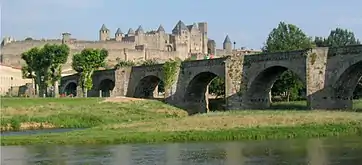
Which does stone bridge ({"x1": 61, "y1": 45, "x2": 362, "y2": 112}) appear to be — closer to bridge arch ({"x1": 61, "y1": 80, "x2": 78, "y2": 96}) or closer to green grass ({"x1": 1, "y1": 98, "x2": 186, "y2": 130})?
green grass ({"x1": 1, "y1": 98, "x2": 186, "y2": 130})

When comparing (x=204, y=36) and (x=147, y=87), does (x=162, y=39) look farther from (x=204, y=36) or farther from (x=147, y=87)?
(x=147, y=87)

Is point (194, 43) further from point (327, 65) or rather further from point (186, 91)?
point (327, 65)

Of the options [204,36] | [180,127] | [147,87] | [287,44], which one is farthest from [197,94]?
[204,36]

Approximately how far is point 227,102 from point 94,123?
53.5 ft

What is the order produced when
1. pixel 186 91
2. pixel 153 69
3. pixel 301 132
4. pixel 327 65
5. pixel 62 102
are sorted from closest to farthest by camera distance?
pixel 301 132 < pixel 327 65 < pixel 62 102 < pixel 186 91 < pixel 153 69

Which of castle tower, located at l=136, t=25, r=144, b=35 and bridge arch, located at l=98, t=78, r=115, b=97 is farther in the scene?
castle tower, located at l=136, t=25, r=144, b=35

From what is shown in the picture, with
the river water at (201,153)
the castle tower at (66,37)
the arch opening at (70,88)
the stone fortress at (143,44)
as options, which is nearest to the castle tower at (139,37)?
the stone fortress at (143,44)

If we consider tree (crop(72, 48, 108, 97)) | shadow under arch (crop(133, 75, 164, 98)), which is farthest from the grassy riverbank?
tree (crop(72, 48, 108, 97))

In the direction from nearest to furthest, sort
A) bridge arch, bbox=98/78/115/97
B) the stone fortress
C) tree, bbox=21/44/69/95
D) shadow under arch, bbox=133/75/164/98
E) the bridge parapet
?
the bridge parapet → tree, bbox=21/44/69/95 → shadow under arch, bbox=133/75/164/98 → bridge arch, bbox=98/78/115/97 → the stone fortress

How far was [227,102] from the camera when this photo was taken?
69.2m

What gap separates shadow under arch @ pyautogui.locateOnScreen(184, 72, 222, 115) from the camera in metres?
79.6

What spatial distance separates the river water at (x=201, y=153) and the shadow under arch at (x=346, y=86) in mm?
21890

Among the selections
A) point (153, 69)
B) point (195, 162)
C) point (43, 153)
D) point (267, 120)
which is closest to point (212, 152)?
point (195, 162)

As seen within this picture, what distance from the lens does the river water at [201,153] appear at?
27125mm
